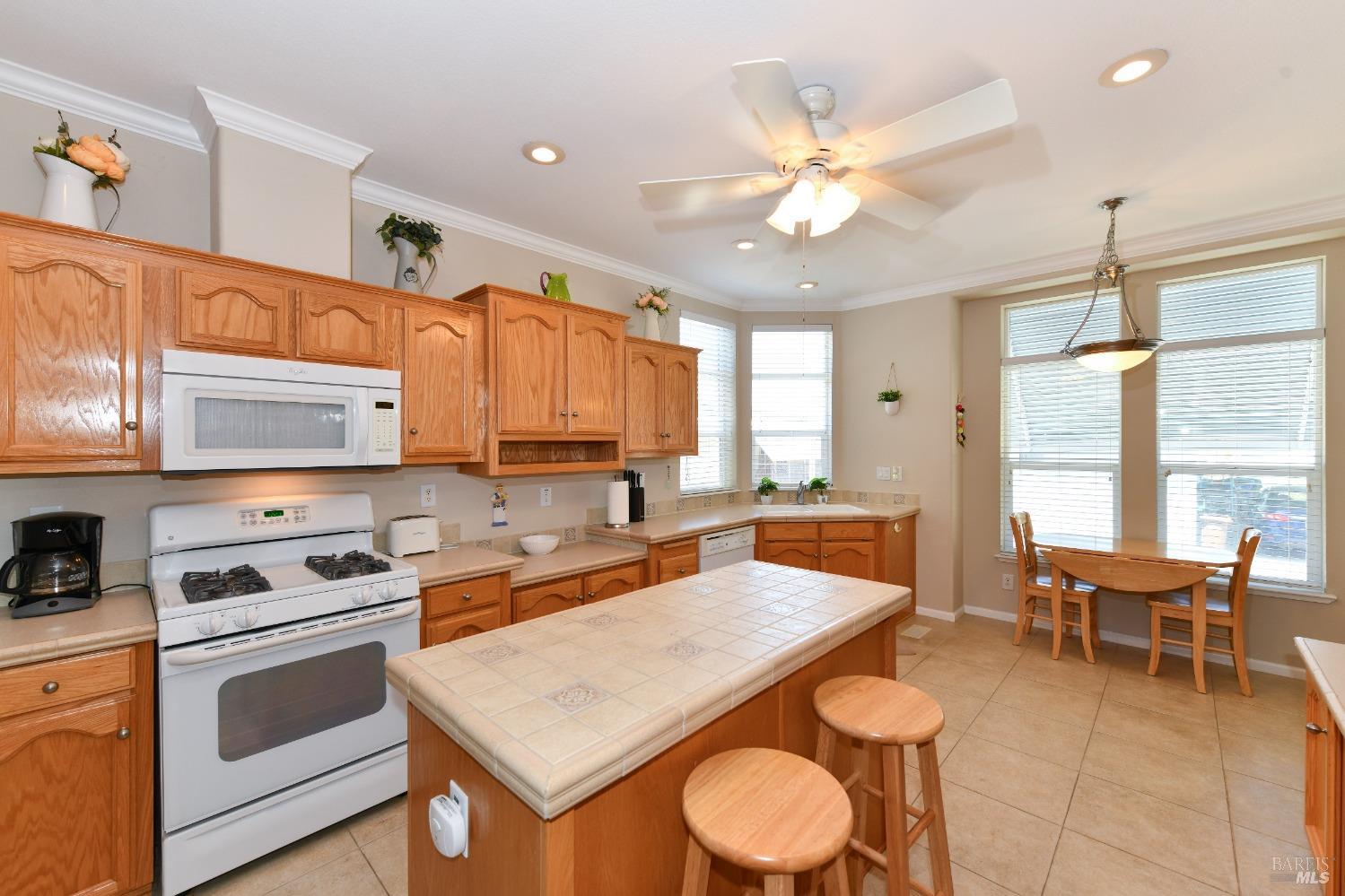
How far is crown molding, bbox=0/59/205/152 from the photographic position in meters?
1.94

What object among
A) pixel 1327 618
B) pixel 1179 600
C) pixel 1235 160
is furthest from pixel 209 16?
pixel 1327 618

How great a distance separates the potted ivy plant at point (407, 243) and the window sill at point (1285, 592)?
197 inches

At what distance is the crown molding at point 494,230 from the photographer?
2.78 m

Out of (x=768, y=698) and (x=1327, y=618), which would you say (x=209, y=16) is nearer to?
(x=768, y=698)

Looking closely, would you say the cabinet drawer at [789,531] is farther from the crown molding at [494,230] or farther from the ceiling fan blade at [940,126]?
the ceiling fan blade at [940,126]

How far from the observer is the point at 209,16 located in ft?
5.55

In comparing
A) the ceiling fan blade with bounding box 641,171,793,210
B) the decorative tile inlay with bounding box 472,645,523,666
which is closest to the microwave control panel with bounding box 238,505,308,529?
the decorative tile inlay with bounding box 472,645,523,666

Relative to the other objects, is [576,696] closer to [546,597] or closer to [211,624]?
[211,624]

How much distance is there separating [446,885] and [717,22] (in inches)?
96.2

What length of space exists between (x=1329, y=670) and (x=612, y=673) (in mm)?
2134

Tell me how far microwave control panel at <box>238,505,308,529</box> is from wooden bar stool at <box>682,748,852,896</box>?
2.02 metres

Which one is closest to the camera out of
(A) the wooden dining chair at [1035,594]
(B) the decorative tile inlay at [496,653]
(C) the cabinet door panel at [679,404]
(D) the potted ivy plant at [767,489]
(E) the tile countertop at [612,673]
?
(E) the tile countertop at [612,673]

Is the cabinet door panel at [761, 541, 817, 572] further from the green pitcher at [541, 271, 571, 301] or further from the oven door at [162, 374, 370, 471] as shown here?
the oven door at [162, 374, 370, 471]

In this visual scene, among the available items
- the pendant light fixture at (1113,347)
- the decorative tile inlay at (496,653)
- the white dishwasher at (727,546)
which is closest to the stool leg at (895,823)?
the decorative tile inlay at (496,653)
